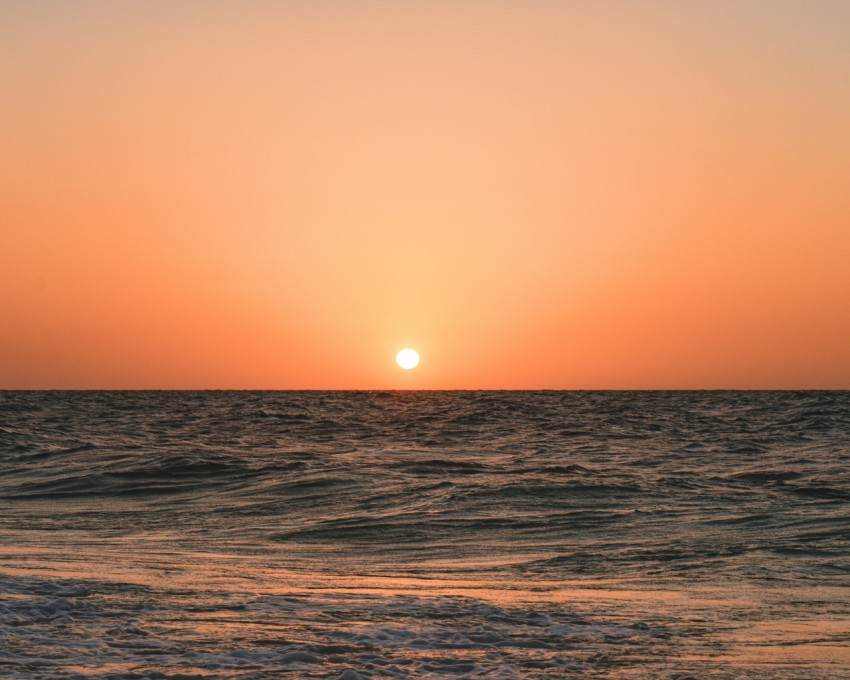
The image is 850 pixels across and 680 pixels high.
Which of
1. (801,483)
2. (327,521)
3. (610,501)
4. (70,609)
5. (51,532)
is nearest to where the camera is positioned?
(70,609)

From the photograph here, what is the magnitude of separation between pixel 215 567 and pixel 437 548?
3639 mm

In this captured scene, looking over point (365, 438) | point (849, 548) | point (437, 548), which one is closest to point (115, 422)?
point (365, 438)

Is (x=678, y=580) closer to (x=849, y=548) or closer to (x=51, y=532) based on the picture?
(x=849, y=548)

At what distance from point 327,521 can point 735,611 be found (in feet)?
29.0

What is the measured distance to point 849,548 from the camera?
13750mm

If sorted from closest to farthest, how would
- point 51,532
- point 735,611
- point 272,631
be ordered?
point 272,631 < point 735,611 < point 51,532

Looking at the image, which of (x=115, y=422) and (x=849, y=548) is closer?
(x=849, y=548)

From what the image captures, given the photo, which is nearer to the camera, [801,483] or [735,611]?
[735,611]

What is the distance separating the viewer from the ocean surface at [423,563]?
24.6ft

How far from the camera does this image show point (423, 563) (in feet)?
42.6

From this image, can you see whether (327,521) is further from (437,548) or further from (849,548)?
(849,548)

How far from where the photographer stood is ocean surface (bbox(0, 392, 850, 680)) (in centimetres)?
750

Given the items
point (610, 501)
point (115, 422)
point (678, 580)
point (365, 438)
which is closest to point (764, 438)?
point (365, 438)

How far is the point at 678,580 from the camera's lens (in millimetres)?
11438
